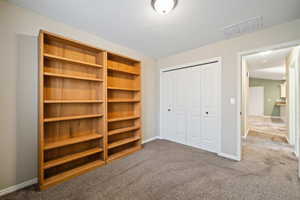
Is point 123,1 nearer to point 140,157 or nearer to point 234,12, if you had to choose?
point 234,12

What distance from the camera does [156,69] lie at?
3.89 m

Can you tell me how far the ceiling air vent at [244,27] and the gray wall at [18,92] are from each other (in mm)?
2995

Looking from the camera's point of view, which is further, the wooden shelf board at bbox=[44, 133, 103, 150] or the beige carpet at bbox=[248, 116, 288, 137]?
the beige carpet at bbox=[248, 116, 288, 137]

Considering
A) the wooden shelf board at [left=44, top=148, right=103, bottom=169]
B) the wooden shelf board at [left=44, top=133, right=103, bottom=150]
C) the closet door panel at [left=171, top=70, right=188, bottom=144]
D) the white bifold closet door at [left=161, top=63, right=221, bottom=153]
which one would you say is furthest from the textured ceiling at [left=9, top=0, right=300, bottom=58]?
the wooden shelf board at [left=44, top=148, right=103, bottom=169]

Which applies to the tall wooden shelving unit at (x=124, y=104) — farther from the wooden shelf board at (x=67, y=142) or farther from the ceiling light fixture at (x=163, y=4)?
the ceiling light fixture at (x=163, y=4)

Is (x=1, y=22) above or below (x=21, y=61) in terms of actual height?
above

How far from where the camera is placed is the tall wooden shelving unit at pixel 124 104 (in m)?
2.68

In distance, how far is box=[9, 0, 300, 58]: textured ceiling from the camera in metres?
1.64

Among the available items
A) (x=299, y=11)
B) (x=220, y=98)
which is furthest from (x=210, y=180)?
(x=299, y=11)

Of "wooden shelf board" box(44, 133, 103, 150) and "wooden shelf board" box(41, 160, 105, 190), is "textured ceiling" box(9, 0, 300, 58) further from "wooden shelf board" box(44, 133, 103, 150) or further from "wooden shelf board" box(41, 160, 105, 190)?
"wooden shelf board" box(41, 160, 105, 190)

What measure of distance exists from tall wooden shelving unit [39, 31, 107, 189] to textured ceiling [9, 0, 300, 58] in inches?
15.4

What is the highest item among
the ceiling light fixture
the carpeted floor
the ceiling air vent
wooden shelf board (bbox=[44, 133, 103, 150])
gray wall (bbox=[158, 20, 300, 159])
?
the ceiling air vent

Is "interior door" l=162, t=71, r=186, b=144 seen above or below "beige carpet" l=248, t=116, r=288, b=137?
above

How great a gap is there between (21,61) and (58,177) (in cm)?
169
